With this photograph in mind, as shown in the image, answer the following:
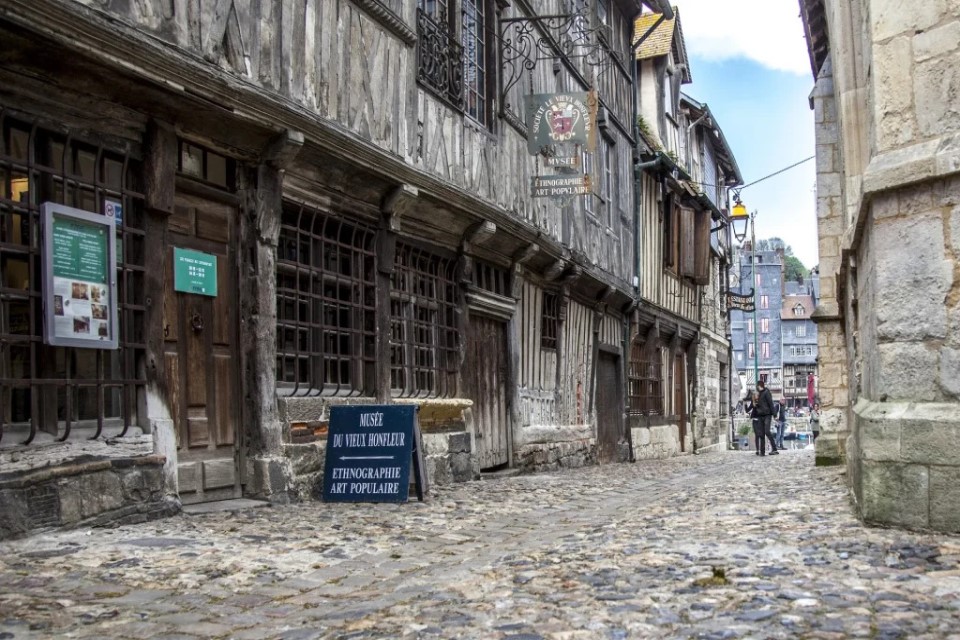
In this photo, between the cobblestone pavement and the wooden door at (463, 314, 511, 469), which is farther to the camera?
the wooden door at (463, 314, 511, 469)

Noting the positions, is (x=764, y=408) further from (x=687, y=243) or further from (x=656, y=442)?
(x=687, y=243)

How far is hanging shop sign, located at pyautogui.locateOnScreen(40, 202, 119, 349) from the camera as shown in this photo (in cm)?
487

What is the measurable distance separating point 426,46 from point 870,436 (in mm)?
5474

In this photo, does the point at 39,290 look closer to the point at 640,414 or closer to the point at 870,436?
the point at 870,436

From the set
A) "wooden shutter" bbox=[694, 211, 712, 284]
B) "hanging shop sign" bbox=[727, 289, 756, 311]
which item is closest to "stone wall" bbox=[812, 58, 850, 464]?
"wooden shutter" bbox=[694, 211, 712, 284]

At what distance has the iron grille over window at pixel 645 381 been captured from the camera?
1664 cm

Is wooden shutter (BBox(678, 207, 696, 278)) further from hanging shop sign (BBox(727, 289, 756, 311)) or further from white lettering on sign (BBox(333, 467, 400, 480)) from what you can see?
white lettering on sign (BBox(333, 467, 400, 480))

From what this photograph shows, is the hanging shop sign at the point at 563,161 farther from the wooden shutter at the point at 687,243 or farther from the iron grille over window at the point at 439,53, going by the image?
the wooden shutter at the point at 687,243

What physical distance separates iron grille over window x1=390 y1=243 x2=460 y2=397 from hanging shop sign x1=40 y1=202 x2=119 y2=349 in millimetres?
3442

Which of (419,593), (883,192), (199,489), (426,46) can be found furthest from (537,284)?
(419,593)

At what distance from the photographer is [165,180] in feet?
18.9

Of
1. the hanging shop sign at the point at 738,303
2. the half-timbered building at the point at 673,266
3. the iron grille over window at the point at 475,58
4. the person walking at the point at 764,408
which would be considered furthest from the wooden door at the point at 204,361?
the hanging shop sign at the point at 738,303

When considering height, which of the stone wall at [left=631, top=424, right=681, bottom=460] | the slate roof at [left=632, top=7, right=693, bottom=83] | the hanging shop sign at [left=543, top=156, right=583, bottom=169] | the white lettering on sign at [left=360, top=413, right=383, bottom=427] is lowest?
the stone wall at [left=631, top=424, right=681, bottom=460]

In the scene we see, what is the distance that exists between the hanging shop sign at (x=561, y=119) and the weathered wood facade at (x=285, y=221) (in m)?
0.22
